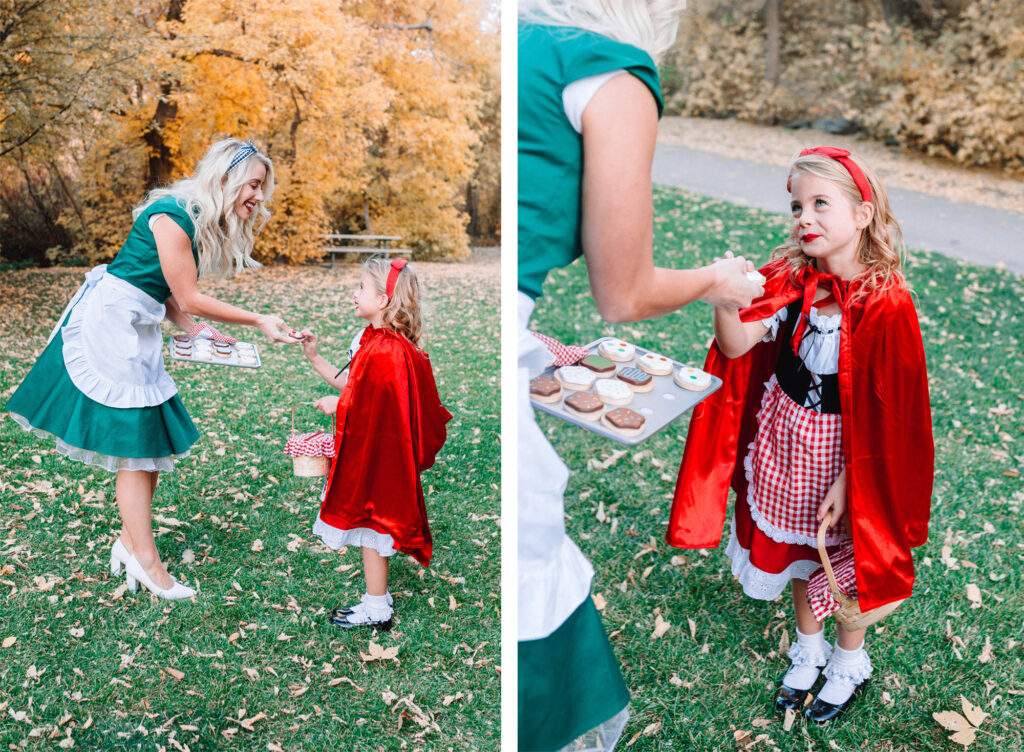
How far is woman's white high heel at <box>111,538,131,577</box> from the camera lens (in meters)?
2.51

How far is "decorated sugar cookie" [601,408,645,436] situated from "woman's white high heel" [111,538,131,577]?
1.74 m

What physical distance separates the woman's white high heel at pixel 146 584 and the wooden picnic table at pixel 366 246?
1237 mm

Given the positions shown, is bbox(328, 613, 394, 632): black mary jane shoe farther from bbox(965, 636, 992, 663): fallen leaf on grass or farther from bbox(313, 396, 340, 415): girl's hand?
bbox(965, 636, 992, 663): fallen leaf on grass

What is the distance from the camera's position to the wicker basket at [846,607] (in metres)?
2.16

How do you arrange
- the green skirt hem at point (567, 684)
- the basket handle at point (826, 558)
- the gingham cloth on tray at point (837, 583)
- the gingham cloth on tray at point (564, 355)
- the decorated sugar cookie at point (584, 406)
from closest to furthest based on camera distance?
the green skirt hem at point (567, 684) < the decorated sugar cookie at point (584, 406) < the gingham cloth on tray at point (564, 355) < the basket handle at point (826, 558) < the gingham cloth on tray at point (837, 583)

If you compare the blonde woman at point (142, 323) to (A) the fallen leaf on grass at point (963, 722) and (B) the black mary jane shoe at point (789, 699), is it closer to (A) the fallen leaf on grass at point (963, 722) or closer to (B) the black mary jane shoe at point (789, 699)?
(B) the black mary jane shoe at point (789, 699)

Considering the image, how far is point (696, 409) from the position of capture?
7.82 ft

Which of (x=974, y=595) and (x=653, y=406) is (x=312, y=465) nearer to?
(x=653, y=406)

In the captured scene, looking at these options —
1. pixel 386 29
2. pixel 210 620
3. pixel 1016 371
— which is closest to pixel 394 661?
pixel 210 620

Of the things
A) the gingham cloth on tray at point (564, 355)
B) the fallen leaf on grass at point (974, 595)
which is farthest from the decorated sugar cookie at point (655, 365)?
the fallen leaf on grass at point (974, 595)

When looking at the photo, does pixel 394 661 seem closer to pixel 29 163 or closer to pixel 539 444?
pixel 539 444

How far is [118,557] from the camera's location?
2.52m

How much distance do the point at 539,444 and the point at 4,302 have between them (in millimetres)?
1986

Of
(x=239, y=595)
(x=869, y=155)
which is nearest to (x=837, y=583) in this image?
(x=239, y=595)
